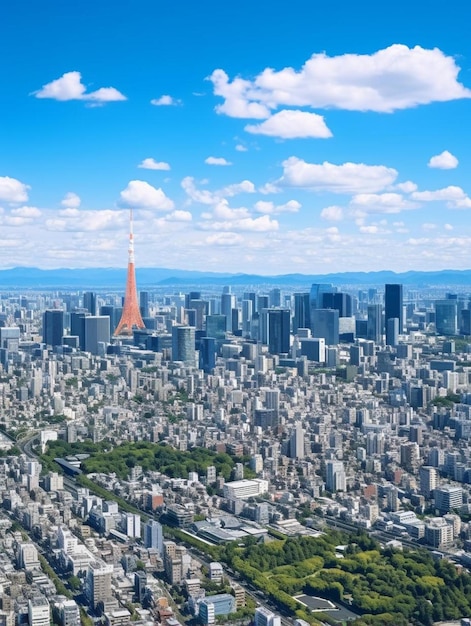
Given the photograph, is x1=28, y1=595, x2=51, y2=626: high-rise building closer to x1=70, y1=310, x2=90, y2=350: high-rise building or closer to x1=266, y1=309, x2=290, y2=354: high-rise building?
x1=266, y1=309, x2=290, y2=354: high-rise building

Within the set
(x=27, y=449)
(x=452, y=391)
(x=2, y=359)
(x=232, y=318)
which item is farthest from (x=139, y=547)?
(x=232, y=318)

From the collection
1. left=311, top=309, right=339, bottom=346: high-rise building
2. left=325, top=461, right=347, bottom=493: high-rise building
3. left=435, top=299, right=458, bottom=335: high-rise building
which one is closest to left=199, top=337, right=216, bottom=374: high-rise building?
left=311, top=309, right=339, bottom=346: high-rise building

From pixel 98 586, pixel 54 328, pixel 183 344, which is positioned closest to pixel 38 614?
pixel 98 586

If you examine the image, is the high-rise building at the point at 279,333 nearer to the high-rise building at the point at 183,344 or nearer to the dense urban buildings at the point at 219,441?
the dense urban buildings at the point at 219,441

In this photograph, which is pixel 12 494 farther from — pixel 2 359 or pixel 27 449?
pixel 2 359

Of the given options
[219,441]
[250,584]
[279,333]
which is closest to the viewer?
[250,584]

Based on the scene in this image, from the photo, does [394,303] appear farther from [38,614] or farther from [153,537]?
[38,614]
